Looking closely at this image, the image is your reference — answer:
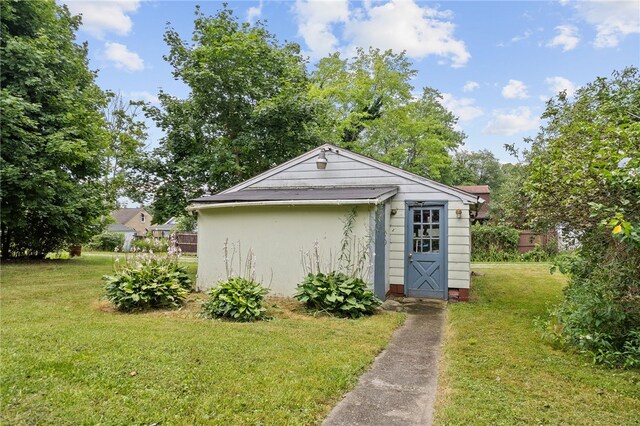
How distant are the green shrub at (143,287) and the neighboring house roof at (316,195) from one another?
2148 millimetres

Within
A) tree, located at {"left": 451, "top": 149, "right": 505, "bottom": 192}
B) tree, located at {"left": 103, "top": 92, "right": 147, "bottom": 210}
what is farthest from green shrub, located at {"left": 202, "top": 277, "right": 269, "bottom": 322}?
tree, located at {"left": 451, "top": 149, "right": 505, "bottom": 192}

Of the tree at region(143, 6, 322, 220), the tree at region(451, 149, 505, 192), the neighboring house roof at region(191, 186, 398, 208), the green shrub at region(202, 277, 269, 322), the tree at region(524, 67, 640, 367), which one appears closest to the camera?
the tree at region(524, 67, 640, 367)

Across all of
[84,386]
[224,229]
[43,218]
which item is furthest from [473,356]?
[43,218]

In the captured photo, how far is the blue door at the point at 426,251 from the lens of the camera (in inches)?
338

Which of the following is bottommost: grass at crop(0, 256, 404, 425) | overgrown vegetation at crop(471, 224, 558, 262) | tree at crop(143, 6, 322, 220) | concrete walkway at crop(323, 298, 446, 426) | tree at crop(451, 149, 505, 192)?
concrete walkway at crop(323, 298, 446, 426)

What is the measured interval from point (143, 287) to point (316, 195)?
385cm

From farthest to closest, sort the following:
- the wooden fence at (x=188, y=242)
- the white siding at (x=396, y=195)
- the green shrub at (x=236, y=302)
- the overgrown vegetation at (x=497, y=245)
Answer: the wooden fence at (x=188, y=242), the overgrown vegetation at (x=497, y=245), the white siding at (x=396, y=195), the green shrub at (x=236, y=302)

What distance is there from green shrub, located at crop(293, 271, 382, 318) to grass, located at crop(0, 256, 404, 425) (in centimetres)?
33

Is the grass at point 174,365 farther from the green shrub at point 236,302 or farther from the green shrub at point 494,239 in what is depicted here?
the green shrub at point 494,239

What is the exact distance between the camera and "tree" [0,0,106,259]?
35.1 ft

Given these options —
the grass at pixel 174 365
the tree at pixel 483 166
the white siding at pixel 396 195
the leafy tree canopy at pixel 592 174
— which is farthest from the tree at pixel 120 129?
the tree at pixel 483 166

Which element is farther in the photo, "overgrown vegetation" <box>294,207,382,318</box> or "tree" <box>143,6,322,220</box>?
"tree" <box>143,6,322,220</box>

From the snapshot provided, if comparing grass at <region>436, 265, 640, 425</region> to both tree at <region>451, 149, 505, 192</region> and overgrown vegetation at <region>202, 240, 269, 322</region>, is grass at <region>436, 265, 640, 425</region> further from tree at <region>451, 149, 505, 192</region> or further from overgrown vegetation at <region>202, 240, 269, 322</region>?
tree at <region>451, 149, 505, 192</region>

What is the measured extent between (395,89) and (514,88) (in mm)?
8658
